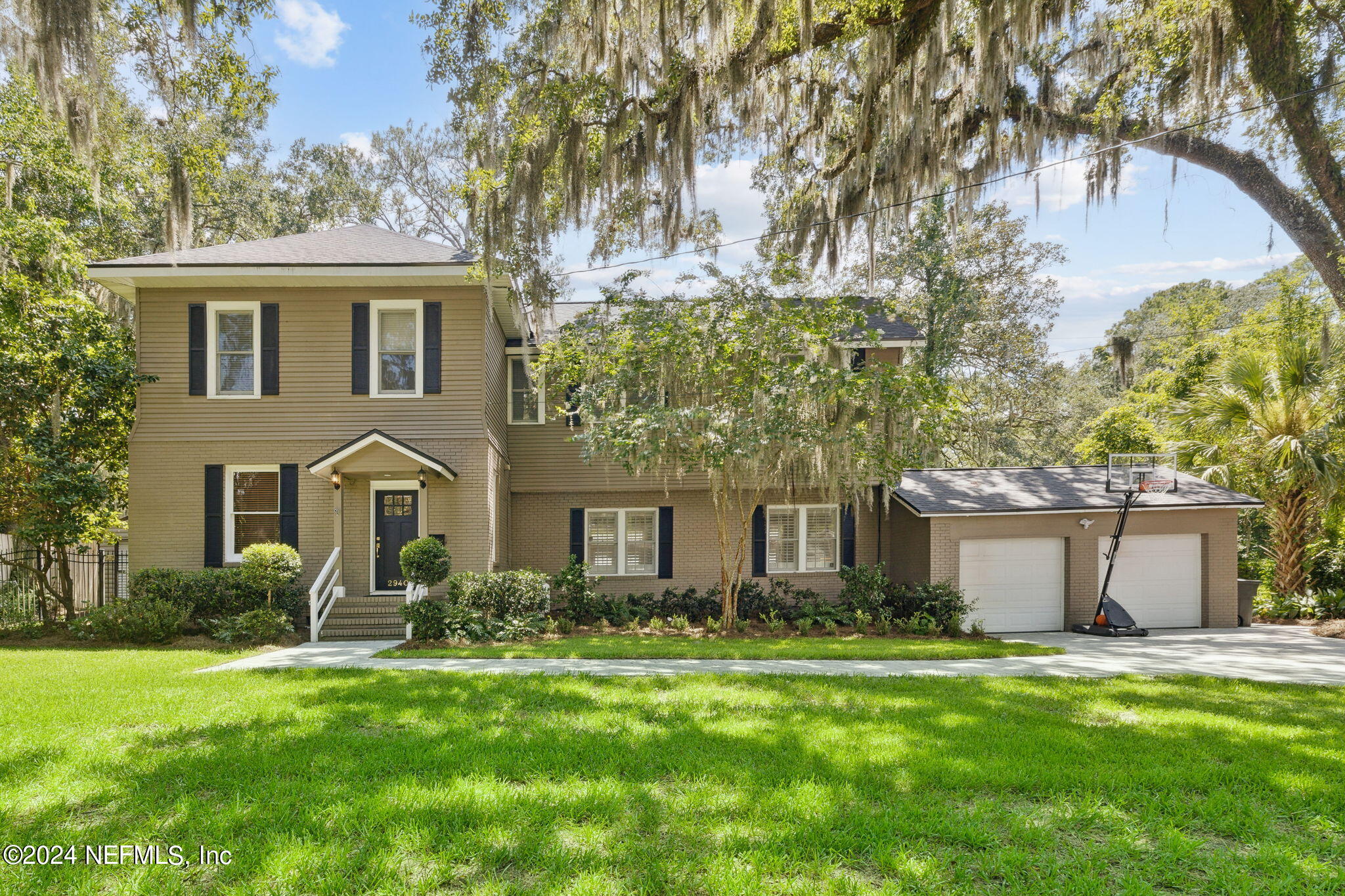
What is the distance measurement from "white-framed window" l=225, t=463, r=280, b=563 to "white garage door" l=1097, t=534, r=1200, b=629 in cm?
1440

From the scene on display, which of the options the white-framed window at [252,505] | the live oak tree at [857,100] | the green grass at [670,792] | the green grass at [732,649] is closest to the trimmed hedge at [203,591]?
the white-framed window at [252,505]

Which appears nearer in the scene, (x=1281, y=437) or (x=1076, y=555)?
(x=1076, y=555)

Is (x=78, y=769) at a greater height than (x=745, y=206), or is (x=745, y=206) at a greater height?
A: (x=745, y=206)

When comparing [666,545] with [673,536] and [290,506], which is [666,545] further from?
[290,506]

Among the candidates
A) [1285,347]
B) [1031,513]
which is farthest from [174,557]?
[1285,347]

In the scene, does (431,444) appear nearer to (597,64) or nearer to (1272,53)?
(597,64)

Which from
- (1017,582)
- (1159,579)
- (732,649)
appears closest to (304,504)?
(732,649)

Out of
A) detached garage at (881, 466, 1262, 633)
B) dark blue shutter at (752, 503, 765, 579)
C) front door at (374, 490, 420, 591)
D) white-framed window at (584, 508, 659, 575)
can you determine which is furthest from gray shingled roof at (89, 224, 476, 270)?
detached garage at (881, 466, 1262, 633)

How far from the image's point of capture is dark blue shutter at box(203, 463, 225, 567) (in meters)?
11.8

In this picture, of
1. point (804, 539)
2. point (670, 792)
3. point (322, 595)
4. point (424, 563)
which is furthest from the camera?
point (804, 539)

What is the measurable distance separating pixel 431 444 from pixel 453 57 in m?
5.75

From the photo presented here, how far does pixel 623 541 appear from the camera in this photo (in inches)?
559

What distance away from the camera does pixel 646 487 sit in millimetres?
13984

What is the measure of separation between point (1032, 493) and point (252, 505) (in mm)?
13717
